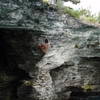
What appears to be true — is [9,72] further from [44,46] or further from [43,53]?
[44,46]

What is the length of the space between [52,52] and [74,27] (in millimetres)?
903

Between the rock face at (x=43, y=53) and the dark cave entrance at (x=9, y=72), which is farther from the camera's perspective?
the dark cave entrance at (x=9, y=72)

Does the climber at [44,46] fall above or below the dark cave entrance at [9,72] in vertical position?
above

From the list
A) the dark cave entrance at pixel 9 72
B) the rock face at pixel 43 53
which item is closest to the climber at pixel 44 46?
the rock face at pixel 43 53

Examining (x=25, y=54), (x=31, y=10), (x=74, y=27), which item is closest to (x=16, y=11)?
(x=31, y=10)

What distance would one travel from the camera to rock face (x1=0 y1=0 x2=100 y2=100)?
5.93m

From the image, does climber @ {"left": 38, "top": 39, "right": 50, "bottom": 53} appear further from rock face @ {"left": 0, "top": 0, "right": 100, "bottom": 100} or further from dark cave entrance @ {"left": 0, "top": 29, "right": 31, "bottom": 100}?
dark cave entrance @ {"left": 0, "top": 29, "right": 31, "bottom": 100}

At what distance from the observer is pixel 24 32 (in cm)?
611

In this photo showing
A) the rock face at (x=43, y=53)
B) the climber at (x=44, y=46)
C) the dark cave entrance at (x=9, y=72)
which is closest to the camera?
the rock face at (x=43, y=53)

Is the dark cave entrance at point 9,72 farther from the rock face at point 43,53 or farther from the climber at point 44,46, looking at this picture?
the climber at point 44,46

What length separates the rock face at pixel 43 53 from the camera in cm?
593

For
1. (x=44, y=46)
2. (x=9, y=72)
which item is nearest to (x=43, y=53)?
(x=44, y=46)

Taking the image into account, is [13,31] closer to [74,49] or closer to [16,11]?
[16,11]

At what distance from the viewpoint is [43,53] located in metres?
6.23
